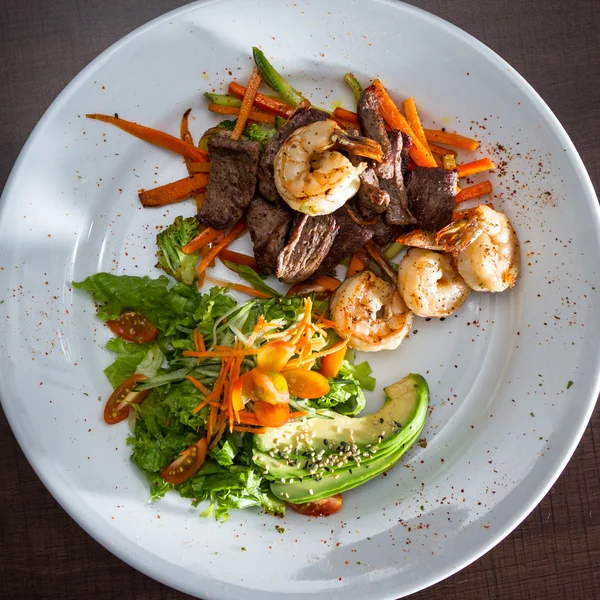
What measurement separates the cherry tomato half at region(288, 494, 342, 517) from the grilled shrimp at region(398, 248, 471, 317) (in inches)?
54.7

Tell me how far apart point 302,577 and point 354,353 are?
1.48 metres

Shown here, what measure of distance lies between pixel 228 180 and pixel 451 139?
1531 mm

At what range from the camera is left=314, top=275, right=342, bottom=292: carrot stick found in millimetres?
3613

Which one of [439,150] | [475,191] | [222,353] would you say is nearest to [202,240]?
[222,353]

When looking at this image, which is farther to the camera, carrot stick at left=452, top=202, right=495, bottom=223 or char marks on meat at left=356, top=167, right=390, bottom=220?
carrot stick at left=452, top=202, right=495, bottom=223

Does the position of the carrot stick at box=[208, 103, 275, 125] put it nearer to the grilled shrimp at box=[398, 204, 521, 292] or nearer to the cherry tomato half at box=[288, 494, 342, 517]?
the grilled shrimp at box=[398, 204, 521, 292]

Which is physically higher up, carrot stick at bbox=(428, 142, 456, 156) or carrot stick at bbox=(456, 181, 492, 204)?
carrot stick at bbox=(428, 142, 456, 156)

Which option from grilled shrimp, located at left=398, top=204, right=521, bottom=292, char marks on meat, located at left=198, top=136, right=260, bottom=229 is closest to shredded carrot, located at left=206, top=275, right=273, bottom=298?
char marks on meat, located at left=198, top=136, right=260, bottom=229

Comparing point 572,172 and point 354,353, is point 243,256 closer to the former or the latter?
point 354,353

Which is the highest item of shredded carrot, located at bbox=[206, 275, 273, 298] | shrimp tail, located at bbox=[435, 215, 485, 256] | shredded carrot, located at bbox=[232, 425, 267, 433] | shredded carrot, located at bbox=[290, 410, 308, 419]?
shrimp tail, located at bbox=[435, 215, 485, 256]

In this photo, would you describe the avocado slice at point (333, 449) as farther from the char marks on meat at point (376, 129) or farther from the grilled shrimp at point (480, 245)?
the char marks on meat at point (376, 129)

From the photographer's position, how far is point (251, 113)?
3.58 metres

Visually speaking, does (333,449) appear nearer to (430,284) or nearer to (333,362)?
(333,362)

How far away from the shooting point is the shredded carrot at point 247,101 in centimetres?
349
